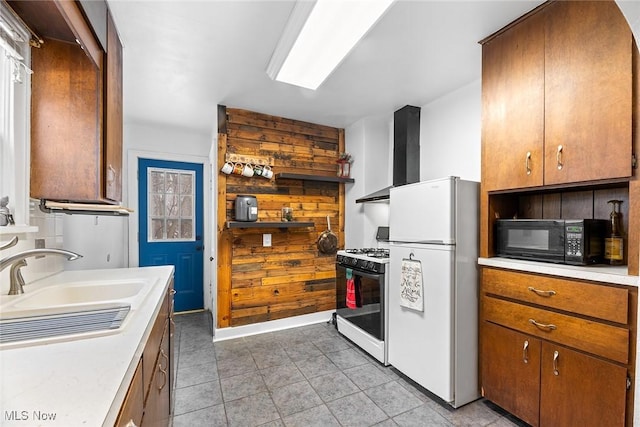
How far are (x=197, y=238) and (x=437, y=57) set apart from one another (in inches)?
138

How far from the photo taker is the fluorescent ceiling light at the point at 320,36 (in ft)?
5.09

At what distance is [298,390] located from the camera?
2146mm

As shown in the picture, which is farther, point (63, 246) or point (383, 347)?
point (383, 347)

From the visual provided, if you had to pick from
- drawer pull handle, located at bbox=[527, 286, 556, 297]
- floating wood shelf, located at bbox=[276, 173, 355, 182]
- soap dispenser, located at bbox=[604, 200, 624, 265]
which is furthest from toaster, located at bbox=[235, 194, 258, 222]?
soap dispenser, located at bbox=[604, 200, 624, 265]

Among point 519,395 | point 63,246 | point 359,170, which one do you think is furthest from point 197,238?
point 519,395

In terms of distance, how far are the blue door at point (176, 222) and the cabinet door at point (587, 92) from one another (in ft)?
12.5

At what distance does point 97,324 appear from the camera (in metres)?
1.07

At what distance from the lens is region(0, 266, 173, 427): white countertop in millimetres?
553

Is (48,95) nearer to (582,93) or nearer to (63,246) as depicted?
(63,246)

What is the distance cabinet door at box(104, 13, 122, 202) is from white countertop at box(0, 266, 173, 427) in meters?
0.94

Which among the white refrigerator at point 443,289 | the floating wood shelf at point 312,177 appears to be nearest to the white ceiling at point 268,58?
the floating wood shelf at point 312,177

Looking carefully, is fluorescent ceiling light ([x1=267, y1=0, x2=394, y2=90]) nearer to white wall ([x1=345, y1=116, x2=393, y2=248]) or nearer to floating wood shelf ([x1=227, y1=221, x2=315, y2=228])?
white wall ([x1=345, y1=116, x2=393, y2=248])

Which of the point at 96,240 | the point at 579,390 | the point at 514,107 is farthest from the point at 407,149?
the point at 96,240

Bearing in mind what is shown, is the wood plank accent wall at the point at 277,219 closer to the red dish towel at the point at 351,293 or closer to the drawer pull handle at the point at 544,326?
the red dish towel at the point at 351,293
